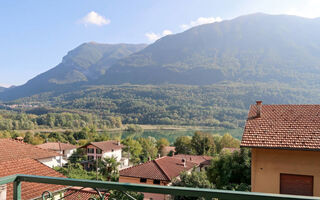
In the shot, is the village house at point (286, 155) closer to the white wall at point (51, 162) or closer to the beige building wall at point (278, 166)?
the beige building wall at point (278, 166)

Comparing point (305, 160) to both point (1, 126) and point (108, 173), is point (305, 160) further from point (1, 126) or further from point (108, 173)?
point (1, 126)

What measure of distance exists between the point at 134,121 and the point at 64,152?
9660cm

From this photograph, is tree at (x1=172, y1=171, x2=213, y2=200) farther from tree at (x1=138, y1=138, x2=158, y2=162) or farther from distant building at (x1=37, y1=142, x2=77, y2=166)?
distant building at (x1=37, y1=142, x2=77, y2=166)

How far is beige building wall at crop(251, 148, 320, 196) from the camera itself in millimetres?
7953

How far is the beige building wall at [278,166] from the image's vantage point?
795cm

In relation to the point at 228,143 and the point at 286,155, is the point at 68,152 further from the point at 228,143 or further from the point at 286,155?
the point at 286,155

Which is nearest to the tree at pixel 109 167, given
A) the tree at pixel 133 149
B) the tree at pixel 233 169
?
the tree at pixel 133 149

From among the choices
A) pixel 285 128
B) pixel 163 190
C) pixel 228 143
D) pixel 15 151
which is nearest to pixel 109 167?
pixel 228 143

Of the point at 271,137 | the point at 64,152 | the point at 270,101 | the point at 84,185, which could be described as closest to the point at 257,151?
the point at 271,137

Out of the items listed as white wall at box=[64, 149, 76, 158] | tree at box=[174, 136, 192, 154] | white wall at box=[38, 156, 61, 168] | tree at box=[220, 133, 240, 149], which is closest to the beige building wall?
white wall at box=[38, 156, 61, 168]

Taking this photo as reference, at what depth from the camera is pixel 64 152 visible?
46.0 metres

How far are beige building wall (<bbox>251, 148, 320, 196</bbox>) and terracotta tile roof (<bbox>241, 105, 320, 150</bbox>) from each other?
0.94ft

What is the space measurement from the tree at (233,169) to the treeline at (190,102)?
116 meters

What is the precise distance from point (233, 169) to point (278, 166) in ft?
28.5
